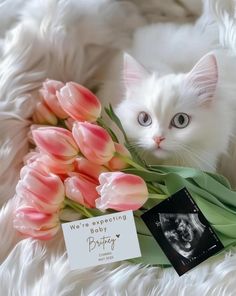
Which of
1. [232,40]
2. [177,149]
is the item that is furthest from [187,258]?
[232,40]

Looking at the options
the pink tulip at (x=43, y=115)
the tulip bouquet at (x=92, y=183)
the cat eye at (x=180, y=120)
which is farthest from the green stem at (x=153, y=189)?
the pink tulip at (x=43, y=115)

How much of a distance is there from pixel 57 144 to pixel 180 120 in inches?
8.2

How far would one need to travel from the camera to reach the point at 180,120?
2.77 ft

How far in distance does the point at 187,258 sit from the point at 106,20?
494 millimetres

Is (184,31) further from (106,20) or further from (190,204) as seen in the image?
(190,204)

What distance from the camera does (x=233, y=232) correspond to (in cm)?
76

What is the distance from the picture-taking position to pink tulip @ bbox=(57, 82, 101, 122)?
0.77m

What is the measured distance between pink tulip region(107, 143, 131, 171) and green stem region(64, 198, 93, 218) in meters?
0.07

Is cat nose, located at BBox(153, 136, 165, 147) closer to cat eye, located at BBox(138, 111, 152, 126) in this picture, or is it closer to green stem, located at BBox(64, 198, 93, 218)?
cat eye, located at BBox(138, 111, 152, 126)

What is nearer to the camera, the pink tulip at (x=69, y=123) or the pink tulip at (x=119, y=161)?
the pink tulip at (x=119, y=161)

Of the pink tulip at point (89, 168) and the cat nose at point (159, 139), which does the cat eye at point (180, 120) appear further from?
the pink tulip at point (89, 168)

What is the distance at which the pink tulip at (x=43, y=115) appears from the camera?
2.98 feet

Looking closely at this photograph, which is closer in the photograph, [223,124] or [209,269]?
[209,269]

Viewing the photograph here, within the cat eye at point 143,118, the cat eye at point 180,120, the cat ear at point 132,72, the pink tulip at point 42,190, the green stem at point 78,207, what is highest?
the cat ear at point 132,72
